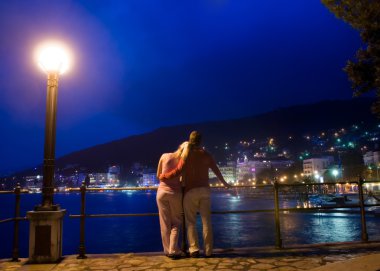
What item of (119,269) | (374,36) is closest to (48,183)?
(119,269)

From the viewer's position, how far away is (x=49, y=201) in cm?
555

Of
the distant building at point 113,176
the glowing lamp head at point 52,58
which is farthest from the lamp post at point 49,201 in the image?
the distant building at point 113,176

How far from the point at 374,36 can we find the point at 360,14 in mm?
461

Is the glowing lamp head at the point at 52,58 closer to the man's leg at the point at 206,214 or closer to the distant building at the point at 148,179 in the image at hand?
the man's leg at the point at 206,214

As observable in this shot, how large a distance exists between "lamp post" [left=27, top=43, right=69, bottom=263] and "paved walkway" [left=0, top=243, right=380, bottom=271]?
0.79 ft

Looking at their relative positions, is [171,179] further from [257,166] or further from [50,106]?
[257,166]

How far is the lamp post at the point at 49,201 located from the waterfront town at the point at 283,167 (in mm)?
107550

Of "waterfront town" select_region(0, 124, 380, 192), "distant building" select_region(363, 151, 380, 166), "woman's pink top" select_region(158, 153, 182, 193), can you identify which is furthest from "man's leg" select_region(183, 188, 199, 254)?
"waterfront town" select_region(0, 124, 380, 192)

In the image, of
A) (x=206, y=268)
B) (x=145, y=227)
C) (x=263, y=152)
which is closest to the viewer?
(x=206, y=268)

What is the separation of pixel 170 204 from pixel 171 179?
41 centimetres

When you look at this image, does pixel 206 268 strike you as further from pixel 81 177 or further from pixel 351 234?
pixel 81 177

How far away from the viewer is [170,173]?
521 cm

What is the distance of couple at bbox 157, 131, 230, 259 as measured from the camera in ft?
17.4

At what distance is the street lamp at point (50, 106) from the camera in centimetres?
553
